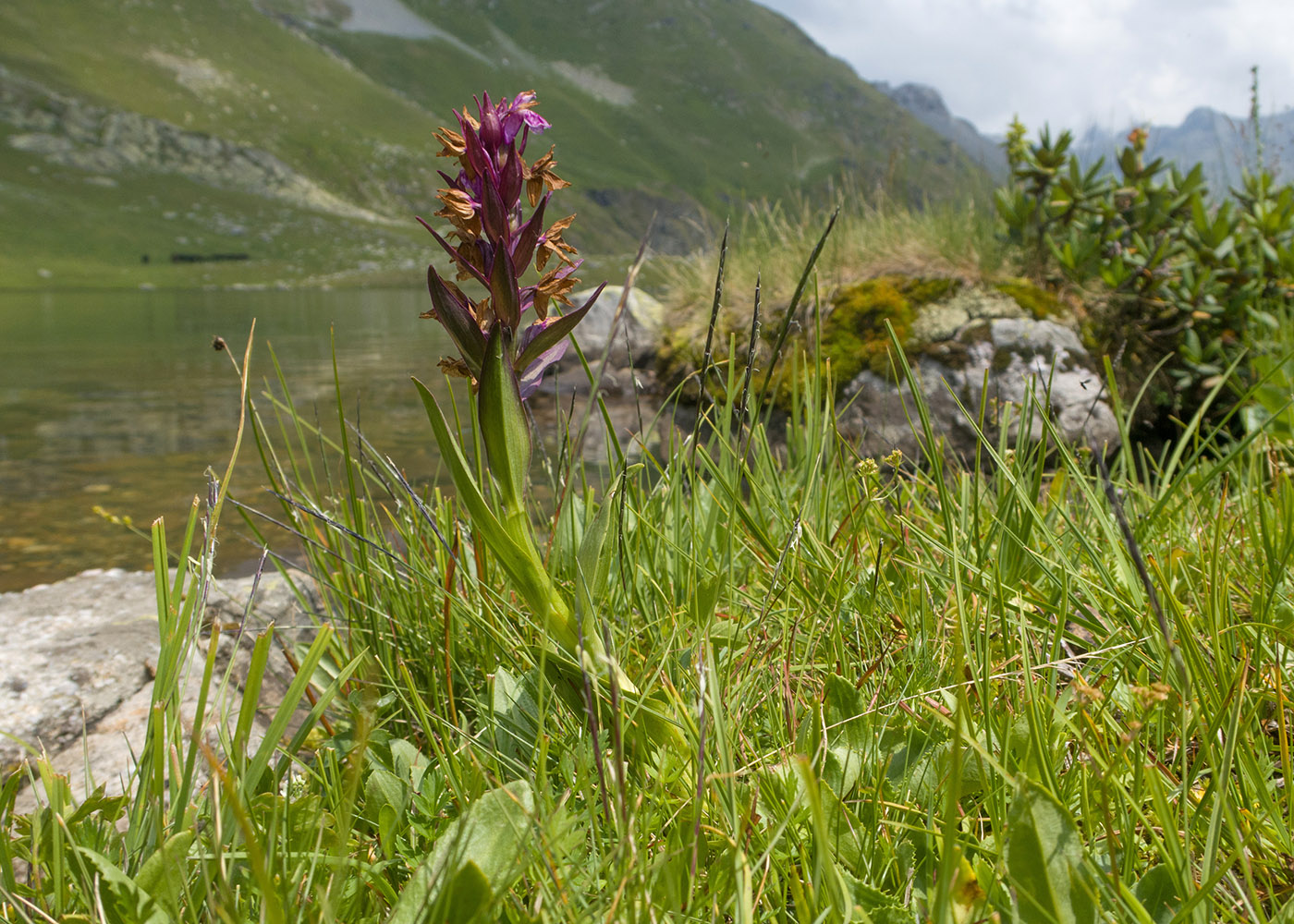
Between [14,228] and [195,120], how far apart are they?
37.6m

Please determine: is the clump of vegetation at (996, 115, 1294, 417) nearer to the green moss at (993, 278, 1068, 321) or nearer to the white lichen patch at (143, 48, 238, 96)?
the green moss at (993, 278, 1068, 321)

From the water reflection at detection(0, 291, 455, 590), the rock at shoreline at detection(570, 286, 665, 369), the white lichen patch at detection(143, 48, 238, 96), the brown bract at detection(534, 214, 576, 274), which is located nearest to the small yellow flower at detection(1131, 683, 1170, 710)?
the brown bract at detection(534, 214, 576, 274)

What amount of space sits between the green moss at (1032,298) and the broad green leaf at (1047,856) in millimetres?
5095

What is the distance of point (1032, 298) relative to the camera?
5.29 metres

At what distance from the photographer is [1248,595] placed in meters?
1.52

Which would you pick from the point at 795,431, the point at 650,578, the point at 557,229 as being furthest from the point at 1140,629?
the point at 795,431

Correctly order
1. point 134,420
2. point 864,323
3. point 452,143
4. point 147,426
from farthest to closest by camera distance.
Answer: point 134,420, point 147,426, point 864,323, point 452,143

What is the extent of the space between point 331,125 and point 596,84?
9000cm

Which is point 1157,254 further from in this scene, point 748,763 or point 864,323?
point 748,763

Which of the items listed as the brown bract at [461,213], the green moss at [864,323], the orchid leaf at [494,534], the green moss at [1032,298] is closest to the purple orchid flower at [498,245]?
the brown bract at [461,213]

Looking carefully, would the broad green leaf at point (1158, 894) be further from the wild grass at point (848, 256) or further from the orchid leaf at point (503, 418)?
the wild grass at point (848, 256)

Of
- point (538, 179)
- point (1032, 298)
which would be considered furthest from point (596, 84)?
point (538, 179)

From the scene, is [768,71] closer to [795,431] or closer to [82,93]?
[82,93]

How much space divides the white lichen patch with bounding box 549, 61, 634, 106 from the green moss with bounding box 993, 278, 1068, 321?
190m
